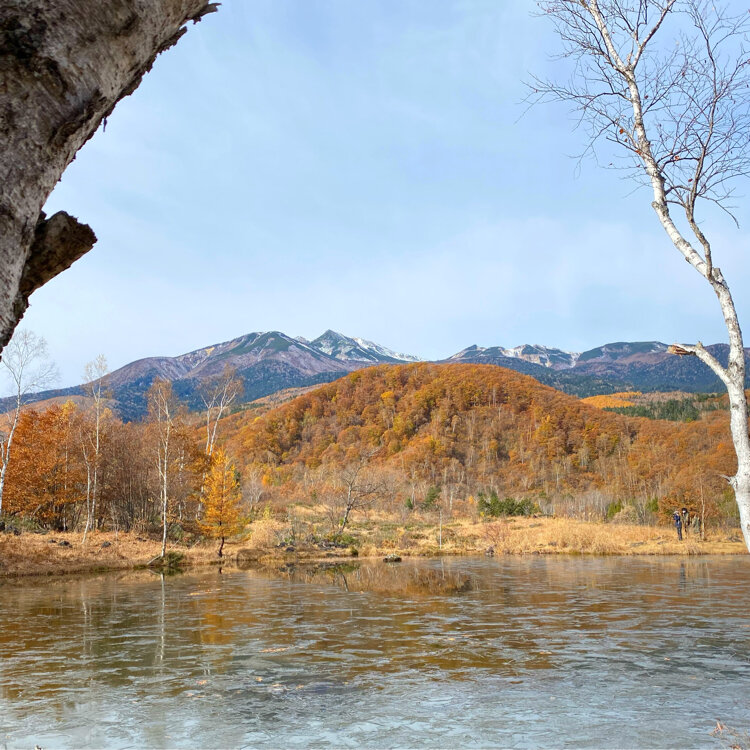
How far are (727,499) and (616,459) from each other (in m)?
44.4

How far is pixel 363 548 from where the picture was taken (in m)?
35.7

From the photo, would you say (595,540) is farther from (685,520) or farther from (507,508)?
(507,508)

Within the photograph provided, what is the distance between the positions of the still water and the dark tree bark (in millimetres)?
6067

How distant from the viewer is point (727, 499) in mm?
44344

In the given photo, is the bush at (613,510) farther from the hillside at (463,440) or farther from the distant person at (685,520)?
the distant person at (685,520)

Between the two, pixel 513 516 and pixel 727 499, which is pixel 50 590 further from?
pixel 727 499

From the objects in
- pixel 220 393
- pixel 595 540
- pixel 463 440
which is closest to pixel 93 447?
pixel 220 393

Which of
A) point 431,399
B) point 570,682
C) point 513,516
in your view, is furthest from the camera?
point 431,399

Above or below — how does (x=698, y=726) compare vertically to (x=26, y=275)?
below

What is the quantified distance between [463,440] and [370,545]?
64.0 metres

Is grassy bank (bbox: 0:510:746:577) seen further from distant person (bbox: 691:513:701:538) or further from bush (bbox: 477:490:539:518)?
bush (bbox: 477:490:539:518)

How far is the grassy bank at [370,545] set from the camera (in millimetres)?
26609

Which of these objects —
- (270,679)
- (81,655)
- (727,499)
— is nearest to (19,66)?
(270,679)

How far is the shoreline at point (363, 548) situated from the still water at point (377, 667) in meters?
7.85
